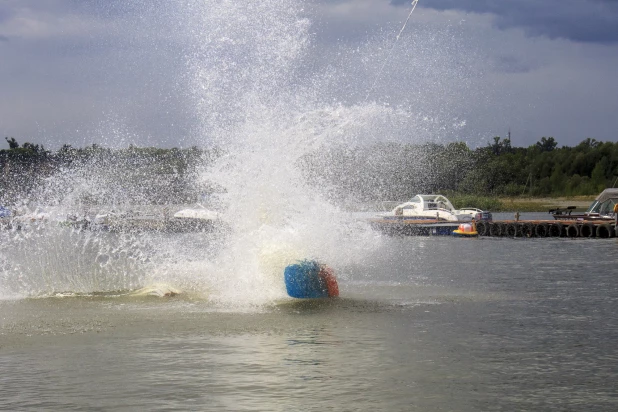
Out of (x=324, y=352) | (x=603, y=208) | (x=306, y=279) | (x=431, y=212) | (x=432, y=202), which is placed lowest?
(x=324, y=352)

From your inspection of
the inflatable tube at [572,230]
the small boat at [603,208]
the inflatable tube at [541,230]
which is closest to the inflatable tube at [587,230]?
the inflatable tube at [572,230]

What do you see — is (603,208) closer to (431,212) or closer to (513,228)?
(513,228)

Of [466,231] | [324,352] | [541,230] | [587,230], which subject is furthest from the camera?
[466,231]

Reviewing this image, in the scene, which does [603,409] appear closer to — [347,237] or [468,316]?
[468,316]

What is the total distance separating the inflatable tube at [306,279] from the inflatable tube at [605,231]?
4170 cm

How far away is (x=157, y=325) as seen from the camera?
720 inches

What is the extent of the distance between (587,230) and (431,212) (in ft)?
45.7

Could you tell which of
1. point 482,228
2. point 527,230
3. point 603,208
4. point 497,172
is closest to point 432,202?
point 482,228

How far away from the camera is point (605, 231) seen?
59.5 metres

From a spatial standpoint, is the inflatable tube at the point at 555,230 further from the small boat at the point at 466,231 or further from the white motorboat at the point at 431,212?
the white motorboat at the point at 431,212

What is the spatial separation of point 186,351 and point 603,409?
696 cm

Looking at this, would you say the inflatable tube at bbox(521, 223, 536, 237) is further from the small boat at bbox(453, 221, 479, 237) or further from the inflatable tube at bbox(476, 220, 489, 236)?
the small boat at bbox(453, 221, 479, 237)

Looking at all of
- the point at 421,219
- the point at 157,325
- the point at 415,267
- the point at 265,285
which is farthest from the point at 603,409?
the point at 421,219

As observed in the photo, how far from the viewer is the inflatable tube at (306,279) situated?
70.3 feet
